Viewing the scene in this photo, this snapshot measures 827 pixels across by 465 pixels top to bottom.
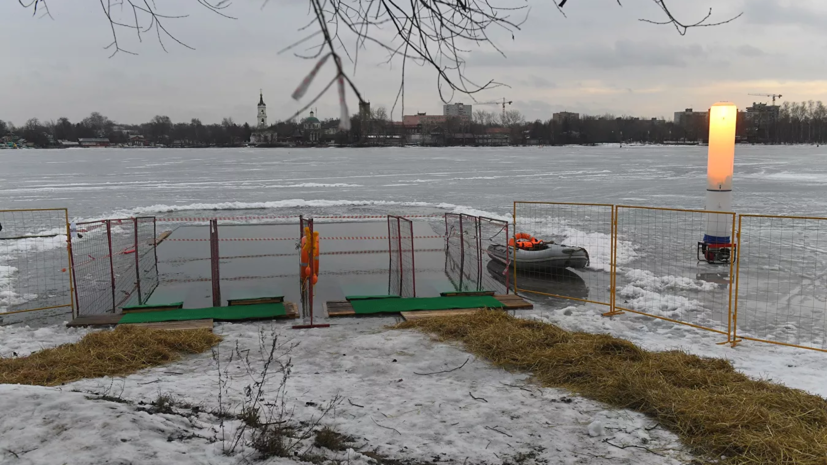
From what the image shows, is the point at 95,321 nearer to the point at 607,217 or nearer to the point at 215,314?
the point at 215,314

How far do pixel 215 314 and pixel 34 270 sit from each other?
6.92 metres

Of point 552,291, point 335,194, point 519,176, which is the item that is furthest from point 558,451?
point 519,176

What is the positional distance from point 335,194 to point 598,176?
878 inches

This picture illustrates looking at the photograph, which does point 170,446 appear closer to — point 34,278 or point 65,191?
point 34,278

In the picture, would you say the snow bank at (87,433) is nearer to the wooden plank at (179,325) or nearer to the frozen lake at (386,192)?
the wooden plank at (179,325)

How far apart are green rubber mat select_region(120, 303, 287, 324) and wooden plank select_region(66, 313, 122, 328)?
129mm

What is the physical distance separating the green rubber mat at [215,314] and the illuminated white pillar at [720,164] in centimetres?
921

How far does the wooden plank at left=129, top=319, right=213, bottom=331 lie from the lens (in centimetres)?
766

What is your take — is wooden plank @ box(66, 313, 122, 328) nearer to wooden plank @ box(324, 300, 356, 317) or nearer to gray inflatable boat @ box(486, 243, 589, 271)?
wooden plank @ box(324, 300, 356, 317)

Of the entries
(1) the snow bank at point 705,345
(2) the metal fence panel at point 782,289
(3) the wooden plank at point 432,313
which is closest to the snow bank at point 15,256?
(3) the wooden plank at point 432,313

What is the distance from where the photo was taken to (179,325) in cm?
783

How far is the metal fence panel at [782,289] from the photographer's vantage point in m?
8.38

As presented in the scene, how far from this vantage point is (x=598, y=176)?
151ft

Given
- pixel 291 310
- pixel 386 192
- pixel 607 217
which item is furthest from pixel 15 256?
pixel 386 192
